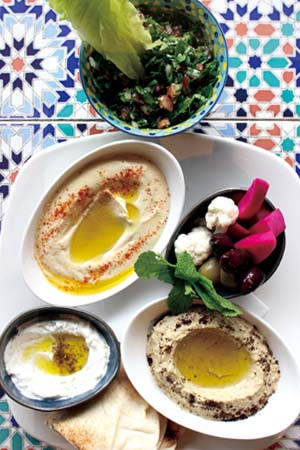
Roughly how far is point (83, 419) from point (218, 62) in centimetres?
92

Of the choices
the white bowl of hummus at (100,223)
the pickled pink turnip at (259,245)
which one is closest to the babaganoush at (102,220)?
the white bowl of hummus at (100,223)

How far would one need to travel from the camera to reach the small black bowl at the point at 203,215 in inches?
66.5

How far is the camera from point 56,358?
178 cm

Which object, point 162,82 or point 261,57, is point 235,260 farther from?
point 261,57

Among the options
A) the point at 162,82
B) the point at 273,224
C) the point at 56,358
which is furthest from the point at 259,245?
the point at 56,358

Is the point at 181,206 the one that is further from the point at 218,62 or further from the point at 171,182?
the point at 218,62

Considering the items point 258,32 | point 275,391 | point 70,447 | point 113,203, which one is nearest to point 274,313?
point 275,391

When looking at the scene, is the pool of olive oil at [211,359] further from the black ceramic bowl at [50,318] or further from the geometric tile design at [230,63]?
the geometric tile design at [230,63]

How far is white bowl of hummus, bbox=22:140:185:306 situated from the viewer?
1.74 meters

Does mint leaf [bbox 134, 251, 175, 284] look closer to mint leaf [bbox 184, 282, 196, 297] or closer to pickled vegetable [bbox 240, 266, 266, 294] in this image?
mint leaf [bbox 184, 282, 196, 297]

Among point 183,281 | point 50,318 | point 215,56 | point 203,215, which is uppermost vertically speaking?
point 215,56

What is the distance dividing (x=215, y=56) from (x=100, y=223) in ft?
1.64

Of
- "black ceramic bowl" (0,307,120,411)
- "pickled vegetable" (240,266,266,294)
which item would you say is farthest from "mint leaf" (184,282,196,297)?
"black ceramic bowl" (0,307,120,411)

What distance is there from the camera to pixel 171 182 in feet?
5.74
